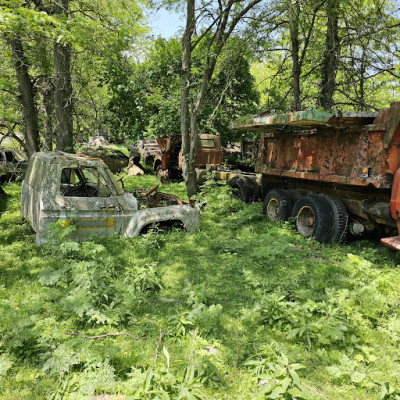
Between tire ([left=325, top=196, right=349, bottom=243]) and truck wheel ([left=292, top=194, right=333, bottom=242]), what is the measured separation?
0.07m

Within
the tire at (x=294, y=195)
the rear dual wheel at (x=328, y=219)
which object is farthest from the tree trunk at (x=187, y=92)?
the rear dual wheel at (x=328, y=219)

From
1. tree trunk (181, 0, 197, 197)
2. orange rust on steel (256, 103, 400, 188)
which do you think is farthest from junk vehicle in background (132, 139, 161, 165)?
orange rust on steel (256, 103, 400, 188)

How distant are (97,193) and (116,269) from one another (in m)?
1.71

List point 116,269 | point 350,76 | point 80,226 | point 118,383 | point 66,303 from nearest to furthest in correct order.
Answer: point 118,383 → point 66,303 → point 116,269 → point 80,226 → point 350,76

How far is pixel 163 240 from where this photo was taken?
5.81 m

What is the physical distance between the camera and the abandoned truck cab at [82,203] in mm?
4887

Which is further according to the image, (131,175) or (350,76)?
(131,175)

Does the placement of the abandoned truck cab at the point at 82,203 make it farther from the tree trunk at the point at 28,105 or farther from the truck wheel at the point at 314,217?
the tree trunk at the point at 28,105

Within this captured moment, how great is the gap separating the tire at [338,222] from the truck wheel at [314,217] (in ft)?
0.23

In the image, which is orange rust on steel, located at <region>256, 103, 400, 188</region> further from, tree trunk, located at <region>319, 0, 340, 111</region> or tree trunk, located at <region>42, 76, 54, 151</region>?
tree trunk, located at <region>42, 76, 54, 151</region>

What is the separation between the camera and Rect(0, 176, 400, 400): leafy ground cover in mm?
2510

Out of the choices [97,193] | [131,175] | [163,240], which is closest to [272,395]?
[163,240]

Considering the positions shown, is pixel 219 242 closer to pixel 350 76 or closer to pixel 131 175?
pixel 350 76

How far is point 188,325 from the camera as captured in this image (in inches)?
132
